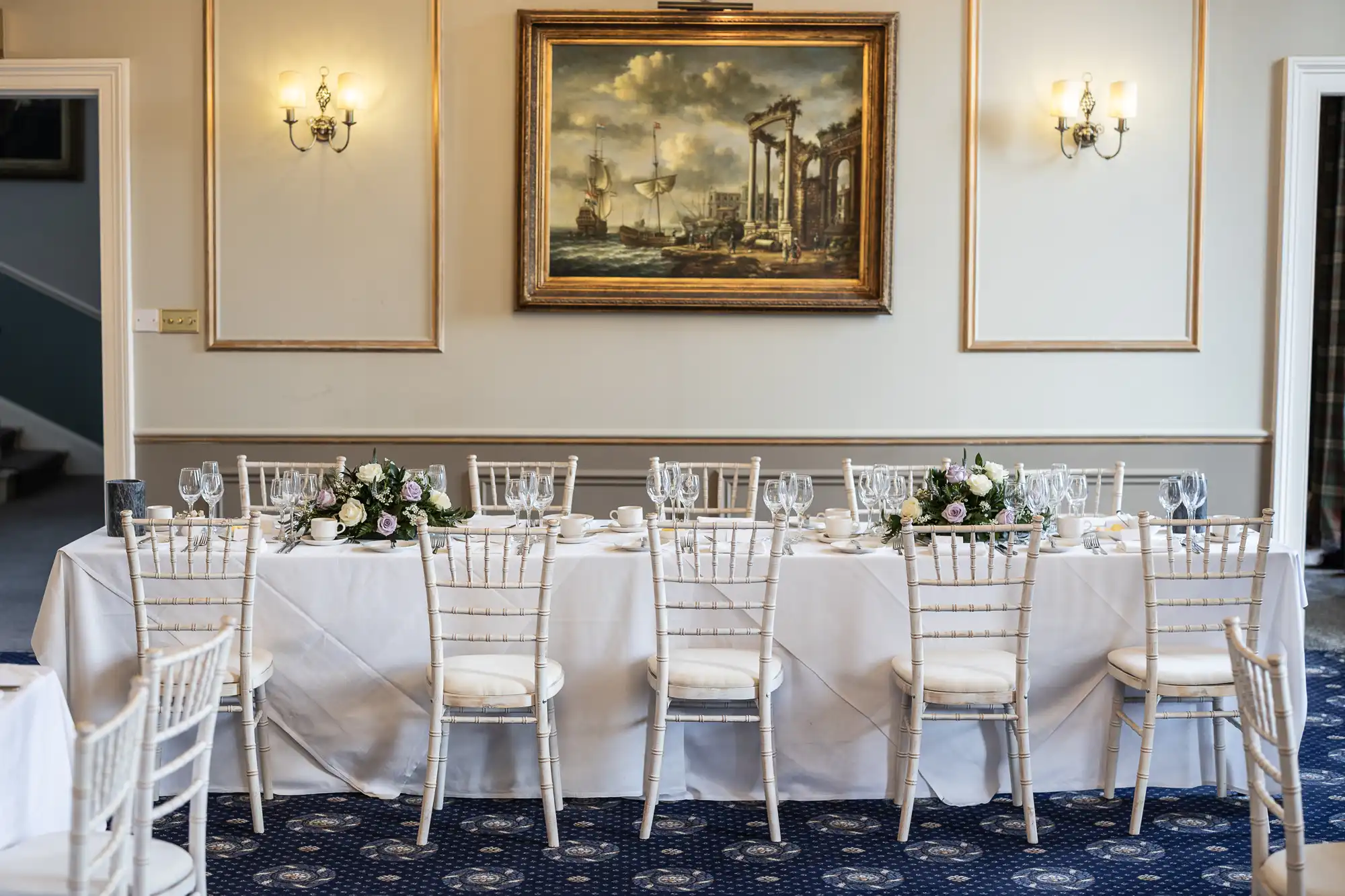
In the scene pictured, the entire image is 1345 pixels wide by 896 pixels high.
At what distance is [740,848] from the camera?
351cm

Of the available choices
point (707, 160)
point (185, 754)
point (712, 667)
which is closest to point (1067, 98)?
point (707, 160)

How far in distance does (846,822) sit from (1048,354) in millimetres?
2762

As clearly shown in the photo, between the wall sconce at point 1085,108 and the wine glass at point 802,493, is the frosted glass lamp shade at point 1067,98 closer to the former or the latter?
the wall sconce at point 1085,108

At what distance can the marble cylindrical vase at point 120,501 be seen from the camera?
13.1 feet

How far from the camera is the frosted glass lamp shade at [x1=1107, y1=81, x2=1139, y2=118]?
5.36 meters

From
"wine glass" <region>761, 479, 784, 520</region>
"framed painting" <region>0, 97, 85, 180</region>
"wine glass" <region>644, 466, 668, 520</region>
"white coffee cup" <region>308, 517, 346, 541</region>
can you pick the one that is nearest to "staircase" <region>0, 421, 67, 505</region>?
"framed painting" <region>0, 97, 85, 180</region>

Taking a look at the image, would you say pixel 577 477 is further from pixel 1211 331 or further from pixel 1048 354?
pixel 1211 331

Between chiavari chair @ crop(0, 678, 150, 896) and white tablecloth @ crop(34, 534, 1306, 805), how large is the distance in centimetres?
136

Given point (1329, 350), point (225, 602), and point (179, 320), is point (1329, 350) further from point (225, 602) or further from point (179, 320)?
point (225, 602)

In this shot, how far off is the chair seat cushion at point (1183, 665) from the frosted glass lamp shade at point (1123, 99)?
263cm

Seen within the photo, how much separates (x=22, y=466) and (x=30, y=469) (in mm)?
60

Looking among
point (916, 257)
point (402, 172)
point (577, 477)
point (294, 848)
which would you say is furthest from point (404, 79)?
point (294, 848)

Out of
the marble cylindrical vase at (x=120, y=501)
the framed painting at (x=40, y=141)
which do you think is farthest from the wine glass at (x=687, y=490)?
the framed painting at (x=40, y=141)

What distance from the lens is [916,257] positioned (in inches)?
220
